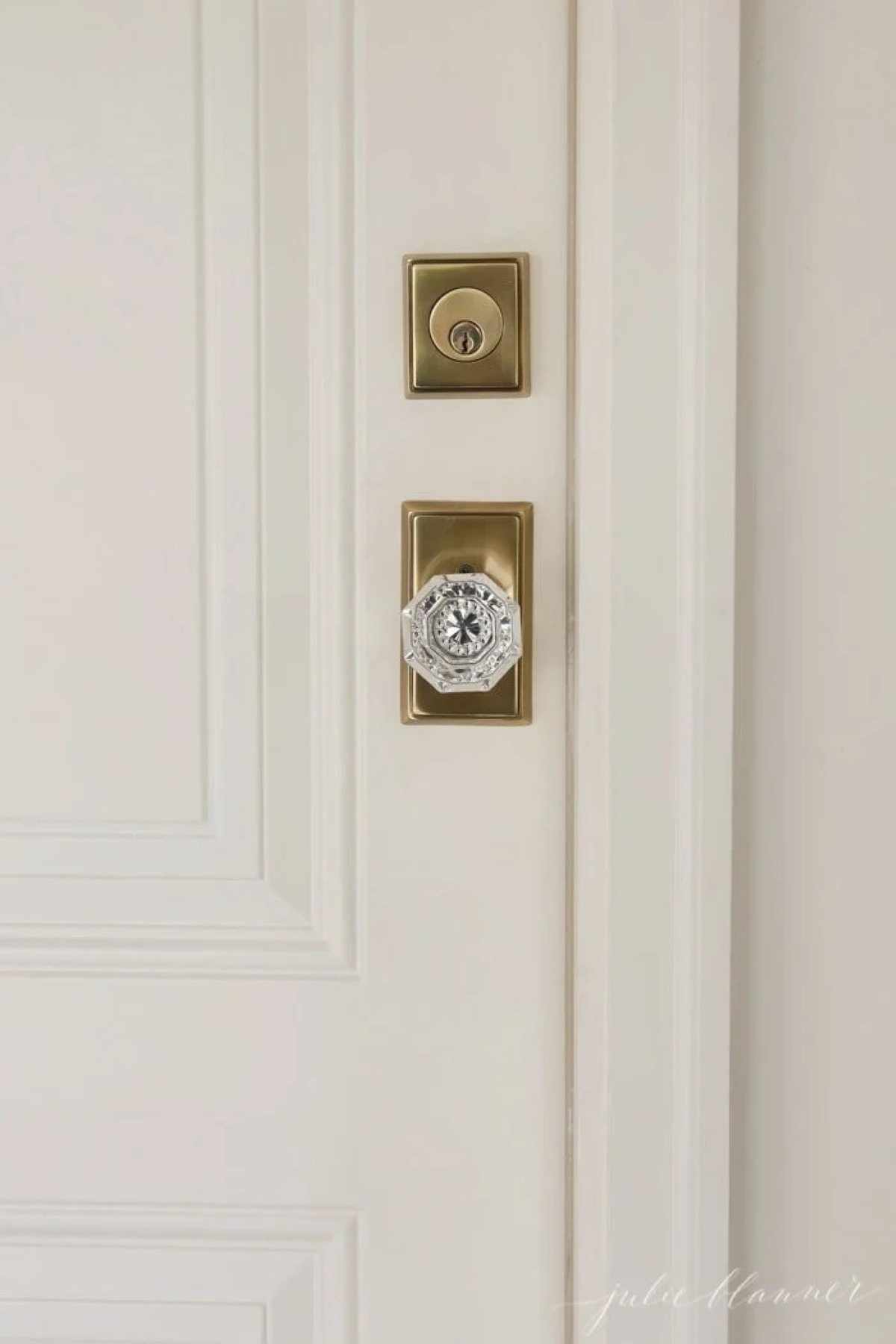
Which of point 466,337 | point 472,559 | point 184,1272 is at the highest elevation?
point 466,337

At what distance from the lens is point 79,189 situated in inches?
22.9

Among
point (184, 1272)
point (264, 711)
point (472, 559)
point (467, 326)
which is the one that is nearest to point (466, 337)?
point (467, 326)

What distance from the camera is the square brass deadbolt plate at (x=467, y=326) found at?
1.86ft

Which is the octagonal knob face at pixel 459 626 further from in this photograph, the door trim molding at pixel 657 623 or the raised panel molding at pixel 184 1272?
the raised panel molding at pixel 184 1272

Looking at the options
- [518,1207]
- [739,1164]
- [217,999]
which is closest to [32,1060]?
[217,999]

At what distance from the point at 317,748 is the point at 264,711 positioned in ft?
0.12

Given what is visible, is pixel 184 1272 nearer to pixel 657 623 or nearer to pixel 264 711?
pixel 264 711

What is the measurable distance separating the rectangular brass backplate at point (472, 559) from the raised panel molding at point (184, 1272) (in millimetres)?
300

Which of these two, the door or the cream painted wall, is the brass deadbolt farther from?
the cream painted wall

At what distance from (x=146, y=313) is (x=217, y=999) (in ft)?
1.23

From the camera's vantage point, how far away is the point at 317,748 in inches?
23.5

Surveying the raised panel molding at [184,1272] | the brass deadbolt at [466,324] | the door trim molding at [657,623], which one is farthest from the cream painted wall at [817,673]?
the raised panel molding at [184,1272]

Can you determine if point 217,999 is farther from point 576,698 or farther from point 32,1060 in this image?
point 576,698

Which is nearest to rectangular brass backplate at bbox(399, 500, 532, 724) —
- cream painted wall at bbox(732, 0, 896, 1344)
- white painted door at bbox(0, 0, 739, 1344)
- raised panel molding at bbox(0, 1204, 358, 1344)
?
white painted door at bbox(0, 0, 739, 1344)
